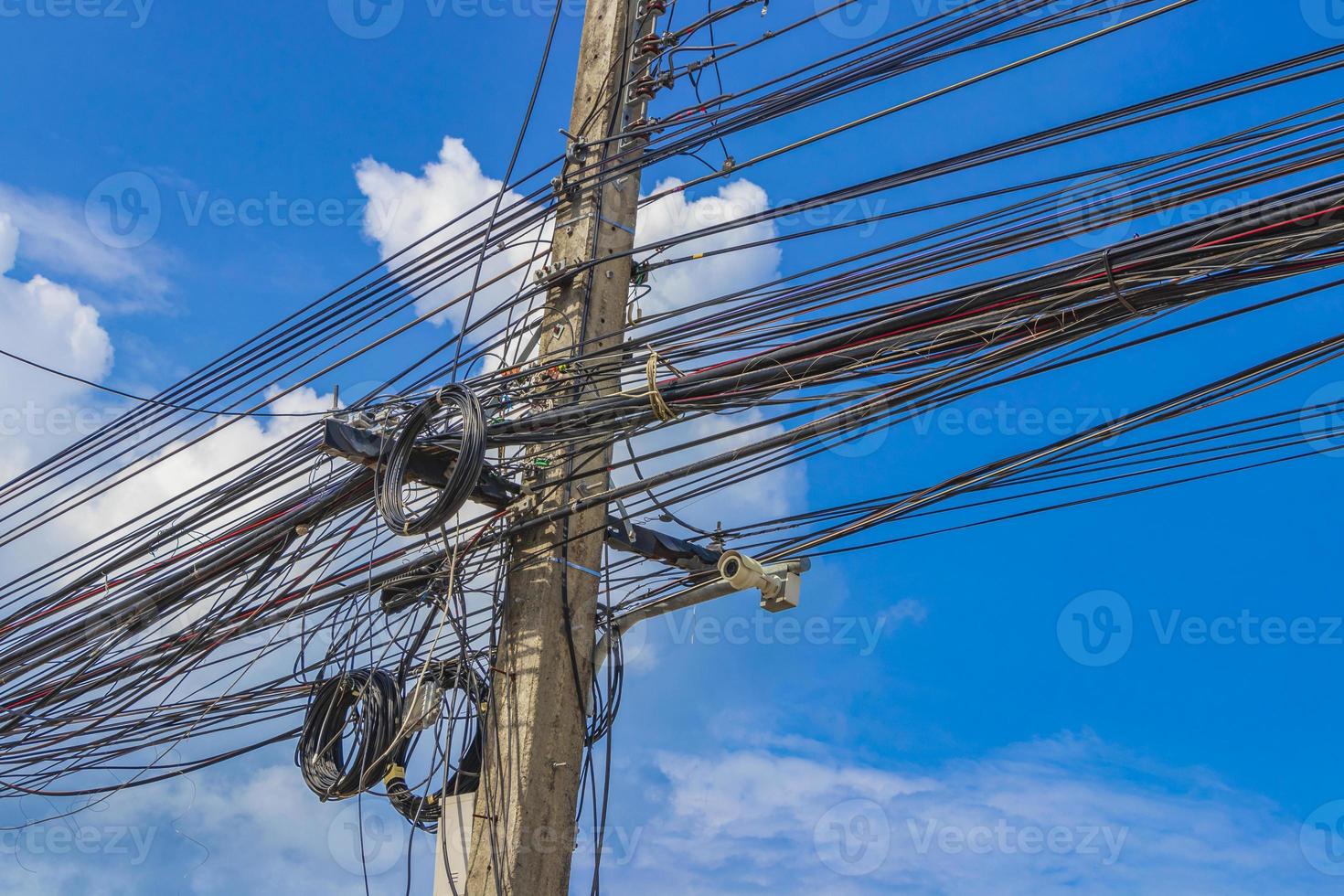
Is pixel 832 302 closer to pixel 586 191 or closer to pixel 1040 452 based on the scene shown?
pixel 1040 452

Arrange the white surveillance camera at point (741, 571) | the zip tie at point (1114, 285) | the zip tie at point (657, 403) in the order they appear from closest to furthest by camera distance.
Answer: the zip tie at point (1114, 285)
the zip tie at point (657, 403)
the white surveillance camera at point (741, 571)

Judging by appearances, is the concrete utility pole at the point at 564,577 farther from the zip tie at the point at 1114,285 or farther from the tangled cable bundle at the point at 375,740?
the zip tie at the point at 1114,285

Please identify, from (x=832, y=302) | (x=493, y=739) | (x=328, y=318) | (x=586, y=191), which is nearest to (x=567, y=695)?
(x=493, y=739)

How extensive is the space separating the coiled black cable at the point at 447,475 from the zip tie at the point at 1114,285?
298 centimetres

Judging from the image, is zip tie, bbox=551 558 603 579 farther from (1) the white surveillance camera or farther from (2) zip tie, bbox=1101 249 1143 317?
(2) zip tie, bbox=1101 249 1143 317

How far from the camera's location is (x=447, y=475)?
6895mm

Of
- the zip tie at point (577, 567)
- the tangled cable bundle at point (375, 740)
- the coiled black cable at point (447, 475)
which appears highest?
the coiled black cable at point (447, 475)

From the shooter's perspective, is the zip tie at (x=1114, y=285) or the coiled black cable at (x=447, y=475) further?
the coiled black cable at (x=447, y=475)

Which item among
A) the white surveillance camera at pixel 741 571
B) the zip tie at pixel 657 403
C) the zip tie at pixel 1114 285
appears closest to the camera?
the zip tie at pixel 1114 285

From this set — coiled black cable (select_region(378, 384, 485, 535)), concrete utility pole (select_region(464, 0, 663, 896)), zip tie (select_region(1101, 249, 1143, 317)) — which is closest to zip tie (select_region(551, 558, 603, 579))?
concrete utility pole (select_region(464, 0, 663, 896))

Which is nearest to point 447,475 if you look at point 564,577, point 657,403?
point 564,577

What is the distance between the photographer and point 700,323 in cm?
659

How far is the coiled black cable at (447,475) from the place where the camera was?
21.1 ft

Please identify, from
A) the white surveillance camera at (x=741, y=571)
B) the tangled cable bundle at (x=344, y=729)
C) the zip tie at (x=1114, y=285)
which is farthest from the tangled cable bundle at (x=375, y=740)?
the zip tie at (x=1114, y=285)
